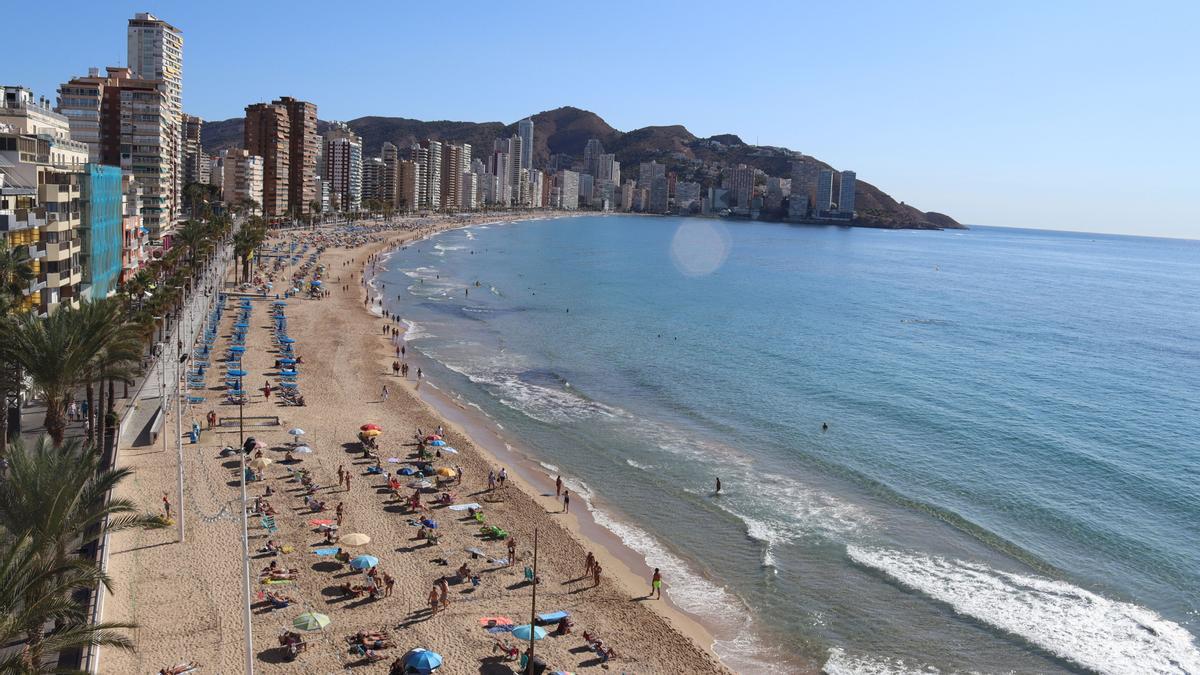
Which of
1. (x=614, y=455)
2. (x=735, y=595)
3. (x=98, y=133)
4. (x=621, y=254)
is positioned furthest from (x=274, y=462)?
(x=621, y=254)

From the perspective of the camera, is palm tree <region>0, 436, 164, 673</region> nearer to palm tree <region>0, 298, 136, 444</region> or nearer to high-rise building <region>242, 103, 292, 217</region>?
palm tree <region>0, 298, 136, 444</region>

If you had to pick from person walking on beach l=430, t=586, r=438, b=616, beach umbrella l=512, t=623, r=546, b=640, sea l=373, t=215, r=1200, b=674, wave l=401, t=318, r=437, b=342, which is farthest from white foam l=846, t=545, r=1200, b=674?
wave l=401, t=318, r=437, b=342

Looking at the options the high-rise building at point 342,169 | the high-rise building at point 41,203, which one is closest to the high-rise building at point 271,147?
the high-rise building at point 342,169

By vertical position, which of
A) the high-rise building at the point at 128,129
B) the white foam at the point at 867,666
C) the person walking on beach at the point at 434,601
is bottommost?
the white foam at the point at 867,666

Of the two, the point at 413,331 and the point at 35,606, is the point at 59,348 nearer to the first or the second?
the point at 35,606

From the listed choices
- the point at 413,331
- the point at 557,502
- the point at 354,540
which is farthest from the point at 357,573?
the point at 413,331

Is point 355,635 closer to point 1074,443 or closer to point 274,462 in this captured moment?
point 274,462

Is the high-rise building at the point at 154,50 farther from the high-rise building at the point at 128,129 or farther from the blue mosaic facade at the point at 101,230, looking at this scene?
the blue mosaic facade at the point at 101,230
